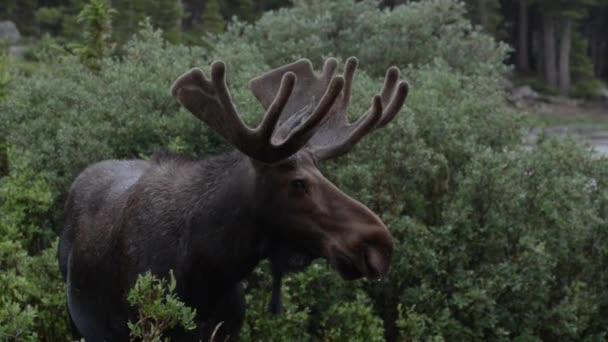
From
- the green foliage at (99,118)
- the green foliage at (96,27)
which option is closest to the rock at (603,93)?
the green foliage at (96,27)

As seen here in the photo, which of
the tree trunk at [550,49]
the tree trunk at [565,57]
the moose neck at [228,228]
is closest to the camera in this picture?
the moose neck at [228,228]

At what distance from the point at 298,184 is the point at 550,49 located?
124 feet

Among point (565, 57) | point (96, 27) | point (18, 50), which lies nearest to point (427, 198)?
point (96, 27)

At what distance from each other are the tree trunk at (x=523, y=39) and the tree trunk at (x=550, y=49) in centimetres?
127

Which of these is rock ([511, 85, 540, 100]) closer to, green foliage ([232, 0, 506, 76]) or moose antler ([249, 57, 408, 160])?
green foliage ([232, 0, 506, 76])

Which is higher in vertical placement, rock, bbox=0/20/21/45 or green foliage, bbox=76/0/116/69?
green foliage, bbox=76/0/116/69

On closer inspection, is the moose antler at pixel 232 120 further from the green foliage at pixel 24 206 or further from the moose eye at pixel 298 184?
the green foliage at pixel 24 206

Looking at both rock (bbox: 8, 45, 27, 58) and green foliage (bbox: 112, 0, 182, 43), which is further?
rock (bbox: 8, 45, 27, 58)

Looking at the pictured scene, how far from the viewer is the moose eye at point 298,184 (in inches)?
158

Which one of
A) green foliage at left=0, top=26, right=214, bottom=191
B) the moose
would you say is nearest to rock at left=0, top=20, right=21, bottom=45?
green foliage at left=0, top=26, right=214, bottom=191

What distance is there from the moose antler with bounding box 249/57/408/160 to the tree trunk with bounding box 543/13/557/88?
121 feet

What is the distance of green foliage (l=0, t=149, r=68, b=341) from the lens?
17.3ft

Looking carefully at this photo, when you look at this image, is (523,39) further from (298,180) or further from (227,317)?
(298,180)

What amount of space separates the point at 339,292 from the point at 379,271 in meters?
2.13
